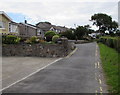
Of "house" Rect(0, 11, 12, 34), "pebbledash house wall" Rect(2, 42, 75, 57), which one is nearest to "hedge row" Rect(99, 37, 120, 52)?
"pebbledash house wall" Rect(2, 42, 75, 57)

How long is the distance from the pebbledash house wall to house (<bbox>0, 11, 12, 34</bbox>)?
1314cm

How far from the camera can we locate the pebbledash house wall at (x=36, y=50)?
70.7ft

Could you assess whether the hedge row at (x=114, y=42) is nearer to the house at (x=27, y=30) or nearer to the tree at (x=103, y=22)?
the house at (x=27, y=30)

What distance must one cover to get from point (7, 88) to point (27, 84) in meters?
0.99

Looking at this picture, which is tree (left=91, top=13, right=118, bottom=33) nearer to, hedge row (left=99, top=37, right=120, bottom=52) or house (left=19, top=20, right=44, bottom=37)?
house (left=19, top=20, right=44, bottom=37)

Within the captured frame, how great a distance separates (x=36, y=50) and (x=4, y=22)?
54.0 feet

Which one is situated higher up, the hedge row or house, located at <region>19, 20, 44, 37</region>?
house, located at <region>19, 20, 44, 37</region>

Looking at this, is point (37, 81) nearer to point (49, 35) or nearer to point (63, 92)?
point (63, 92)

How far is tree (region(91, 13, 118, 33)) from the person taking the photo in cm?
7669

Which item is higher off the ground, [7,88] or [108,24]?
[108,24]

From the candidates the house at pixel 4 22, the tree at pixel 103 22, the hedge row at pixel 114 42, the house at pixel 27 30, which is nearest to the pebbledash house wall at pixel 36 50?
the hedge row at pixel 114 42

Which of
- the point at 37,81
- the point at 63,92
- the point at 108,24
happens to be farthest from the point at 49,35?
the point at 108,24

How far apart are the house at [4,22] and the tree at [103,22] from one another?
153 feet

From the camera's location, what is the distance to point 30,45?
2239 centimetres
